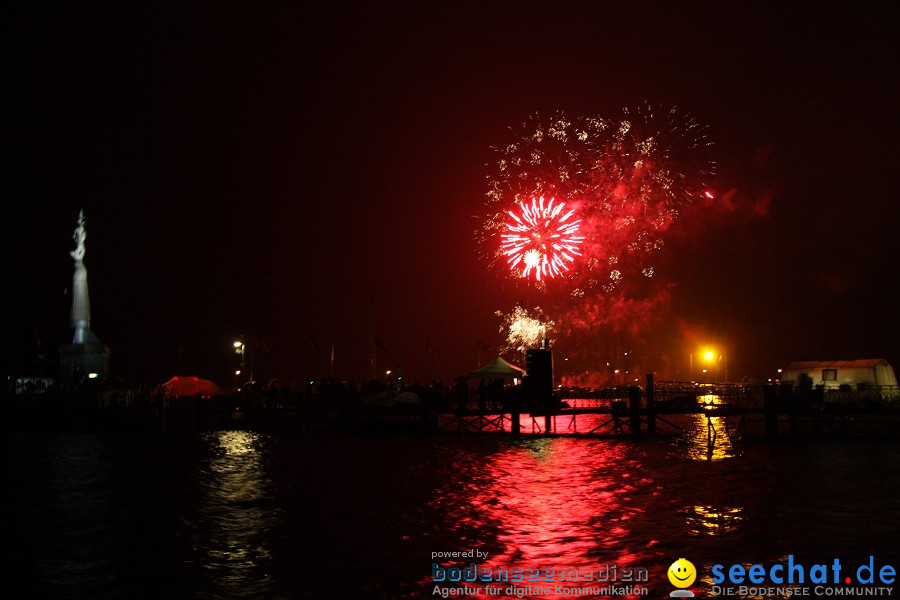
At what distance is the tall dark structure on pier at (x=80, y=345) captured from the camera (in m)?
71.3

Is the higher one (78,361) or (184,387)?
(78,361)

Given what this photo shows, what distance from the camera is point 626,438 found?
43.0 meters

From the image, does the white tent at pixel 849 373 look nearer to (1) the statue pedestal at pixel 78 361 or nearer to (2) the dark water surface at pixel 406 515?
(2) the dark water surface at pixel 406 515

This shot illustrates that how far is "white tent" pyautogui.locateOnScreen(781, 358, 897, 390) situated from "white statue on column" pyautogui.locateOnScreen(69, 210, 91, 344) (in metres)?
57.3

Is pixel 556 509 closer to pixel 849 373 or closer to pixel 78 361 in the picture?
pixel 849 373

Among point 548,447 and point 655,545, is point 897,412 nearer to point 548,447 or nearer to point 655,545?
point 548,447

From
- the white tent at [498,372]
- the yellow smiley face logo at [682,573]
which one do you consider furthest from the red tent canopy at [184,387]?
the yellow smiley face logo at [682,573]

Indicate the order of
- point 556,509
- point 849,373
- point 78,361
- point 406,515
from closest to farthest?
1. point 406,515
2. point 556,509
3. point 849,373
4. point 78,361

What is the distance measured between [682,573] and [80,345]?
67.1m

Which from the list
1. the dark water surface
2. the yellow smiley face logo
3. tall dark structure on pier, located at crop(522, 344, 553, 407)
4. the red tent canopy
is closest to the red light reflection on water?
the dark water surface

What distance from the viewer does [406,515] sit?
21.4 meters

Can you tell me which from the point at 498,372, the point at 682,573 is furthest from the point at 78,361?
the point at 682,573

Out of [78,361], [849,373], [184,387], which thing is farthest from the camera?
[78,361]

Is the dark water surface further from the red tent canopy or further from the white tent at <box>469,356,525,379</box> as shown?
the red tent canopy
